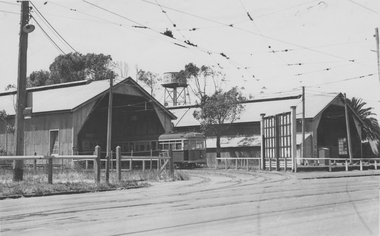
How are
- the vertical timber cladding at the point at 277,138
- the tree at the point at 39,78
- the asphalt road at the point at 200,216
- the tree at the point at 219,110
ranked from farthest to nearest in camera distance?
the tree at the point at 39,78, the tree at the point at 219,110, the vertical timber cladding at the point at 277,138, the asphalt road at the point at 200,216

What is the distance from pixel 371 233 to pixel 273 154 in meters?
25.7

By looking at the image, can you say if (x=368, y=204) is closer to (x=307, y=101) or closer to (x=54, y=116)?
(x=54, y=116)

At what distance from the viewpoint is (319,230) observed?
8.00 meters

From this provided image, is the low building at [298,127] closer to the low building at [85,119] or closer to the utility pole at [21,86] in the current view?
the low building at [85,119]

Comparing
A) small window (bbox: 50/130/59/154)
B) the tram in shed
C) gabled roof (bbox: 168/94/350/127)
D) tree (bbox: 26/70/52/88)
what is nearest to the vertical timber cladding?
the tram in shed

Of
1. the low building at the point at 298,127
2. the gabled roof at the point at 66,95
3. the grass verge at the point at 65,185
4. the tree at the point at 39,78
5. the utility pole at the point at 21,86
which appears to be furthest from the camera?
the tree at the point at 39,78

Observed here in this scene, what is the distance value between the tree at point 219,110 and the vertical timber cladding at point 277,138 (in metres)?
17.4

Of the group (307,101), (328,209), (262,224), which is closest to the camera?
(262,224)

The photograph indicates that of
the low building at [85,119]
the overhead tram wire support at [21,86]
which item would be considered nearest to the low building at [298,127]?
the low building at [85,119]

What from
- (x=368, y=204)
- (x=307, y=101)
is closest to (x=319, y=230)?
(x=368, y=204)

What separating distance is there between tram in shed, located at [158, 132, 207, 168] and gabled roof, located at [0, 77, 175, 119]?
550 cm

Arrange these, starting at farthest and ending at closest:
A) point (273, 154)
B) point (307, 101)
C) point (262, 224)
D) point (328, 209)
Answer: point (307, 101) → point (273, 154) → point (328, 209) → point (262, 224)

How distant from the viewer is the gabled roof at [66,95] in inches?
1587

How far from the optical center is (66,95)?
43.8m
